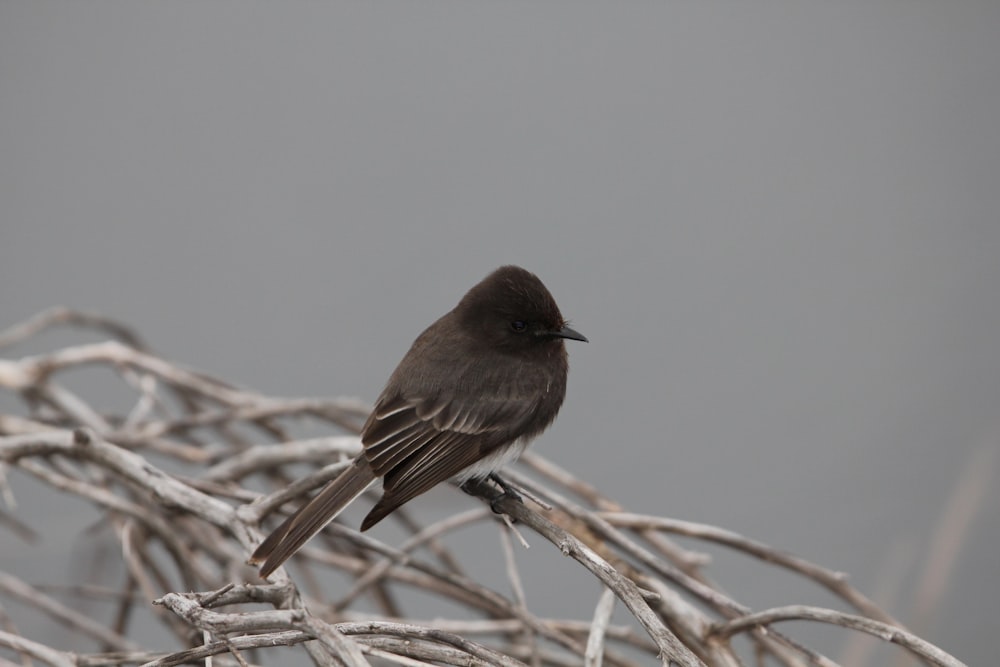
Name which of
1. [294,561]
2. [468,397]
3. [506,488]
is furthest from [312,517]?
[294,561]

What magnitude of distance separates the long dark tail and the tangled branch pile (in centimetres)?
6

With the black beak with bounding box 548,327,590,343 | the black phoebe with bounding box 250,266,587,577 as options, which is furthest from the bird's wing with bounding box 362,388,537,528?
the black beak with bounding box 548,327,590,343

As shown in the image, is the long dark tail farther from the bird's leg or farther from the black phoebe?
the bird's leg

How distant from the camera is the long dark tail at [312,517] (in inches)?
111

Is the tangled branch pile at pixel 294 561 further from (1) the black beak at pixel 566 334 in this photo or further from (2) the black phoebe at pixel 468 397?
(1) the black beak at pixel 566 334

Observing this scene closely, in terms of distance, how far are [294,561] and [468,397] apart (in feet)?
3.02

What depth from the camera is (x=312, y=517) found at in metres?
3.07

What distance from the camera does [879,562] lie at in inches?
245

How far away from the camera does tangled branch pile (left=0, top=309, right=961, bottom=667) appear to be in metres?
2.38

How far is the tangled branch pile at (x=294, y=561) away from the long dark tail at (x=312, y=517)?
6 centimetres

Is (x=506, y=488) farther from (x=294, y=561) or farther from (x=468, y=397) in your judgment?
(x=294, y=561)

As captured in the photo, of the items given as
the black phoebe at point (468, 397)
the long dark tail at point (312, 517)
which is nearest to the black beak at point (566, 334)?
the black phoebe at point (468, 397)

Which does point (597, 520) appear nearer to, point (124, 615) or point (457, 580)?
point (457, 580)

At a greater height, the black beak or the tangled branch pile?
the black beak
